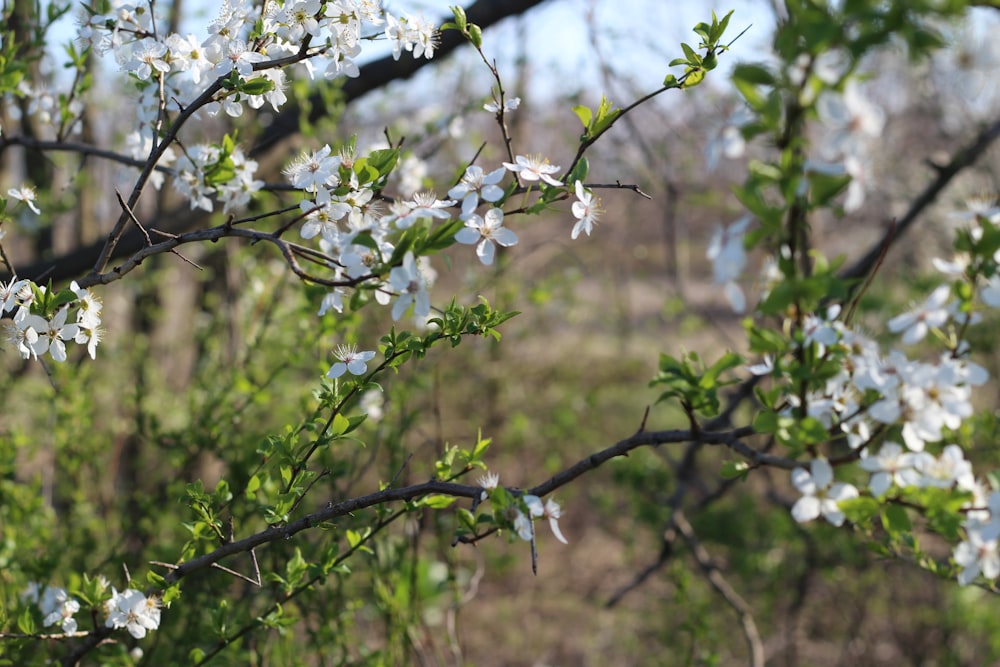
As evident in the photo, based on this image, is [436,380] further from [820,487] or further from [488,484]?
[820,487]

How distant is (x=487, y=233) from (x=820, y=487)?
57 centimetres

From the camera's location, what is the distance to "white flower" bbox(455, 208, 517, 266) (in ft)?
3.60

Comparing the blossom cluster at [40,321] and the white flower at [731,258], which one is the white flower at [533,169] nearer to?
the white flower at [731,258]

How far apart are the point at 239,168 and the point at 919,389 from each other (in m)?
1.26

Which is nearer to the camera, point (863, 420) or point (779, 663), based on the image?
point (863, 420)

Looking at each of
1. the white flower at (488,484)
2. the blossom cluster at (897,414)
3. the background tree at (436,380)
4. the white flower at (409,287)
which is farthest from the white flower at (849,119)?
the white flower at (488,484)

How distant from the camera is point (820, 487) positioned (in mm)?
1056

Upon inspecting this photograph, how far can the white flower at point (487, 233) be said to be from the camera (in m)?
1.10

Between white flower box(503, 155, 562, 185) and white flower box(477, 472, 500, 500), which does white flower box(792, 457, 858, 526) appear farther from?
white flower box(503, 155, 562, 185)

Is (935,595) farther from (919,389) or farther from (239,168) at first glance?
(239,168)

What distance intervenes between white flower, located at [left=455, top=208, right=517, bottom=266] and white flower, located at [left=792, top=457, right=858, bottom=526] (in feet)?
1.61

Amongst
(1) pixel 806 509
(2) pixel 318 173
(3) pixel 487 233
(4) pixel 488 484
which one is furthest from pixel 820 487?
(2) pixel 318 173

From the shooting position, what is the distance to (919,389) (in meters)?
1.05

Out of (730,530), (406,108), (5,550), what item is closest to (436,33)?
(5,550)
